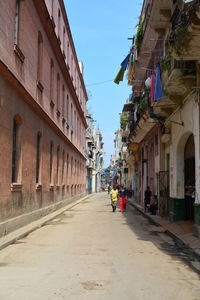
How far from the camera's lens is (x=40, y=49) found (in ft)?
62.6

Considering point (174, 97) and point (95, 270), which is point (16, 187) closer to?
point (174, 97)

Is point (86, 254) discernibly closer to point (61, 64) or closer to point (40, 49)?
point (40, 49)

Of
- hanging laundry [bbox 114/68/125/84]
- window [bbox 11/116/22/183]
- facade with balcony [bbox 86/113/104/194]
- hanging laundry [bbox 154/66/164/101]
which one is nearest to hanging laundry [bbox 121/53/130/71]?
hanging laundry [bbox 114/68/125/84]

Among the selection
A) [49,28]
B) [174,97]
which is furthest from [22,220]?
[49,28]

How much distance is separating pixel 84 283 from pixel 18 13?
11.1m

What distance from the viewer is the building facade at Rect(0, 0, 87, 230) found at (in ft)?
42.3

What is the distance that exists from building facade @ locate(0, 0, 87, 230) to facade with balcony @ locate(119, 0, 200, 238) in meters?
4.86

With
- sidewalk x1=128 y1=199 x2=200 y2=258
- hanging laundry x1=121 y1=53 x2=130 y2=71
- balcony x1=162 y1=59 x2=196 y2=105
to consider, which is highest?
hanging laundry x1=121 y1=53 x2=130 y2=71

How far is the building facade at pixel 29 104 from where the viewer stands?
1291 cm

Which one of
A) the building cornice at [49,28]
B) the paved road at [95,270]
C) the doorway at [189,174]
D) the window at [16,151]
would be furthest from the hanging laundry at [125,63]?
the paved road at [95,270]

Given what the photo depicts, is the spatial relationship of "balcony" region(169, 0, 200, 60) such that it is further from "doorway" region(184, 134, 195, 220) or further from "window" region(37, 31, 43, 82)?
"window" region(37, 31, 43, 82)

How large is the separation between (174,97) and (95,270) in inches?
371

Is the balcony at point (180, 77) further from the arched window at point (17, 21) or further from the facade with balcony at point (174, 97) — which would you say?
the arched window at point (17, 21)

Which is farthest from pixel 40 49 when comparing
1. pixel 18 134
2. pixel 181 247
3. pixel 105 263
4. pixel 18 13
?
pixel 105 263
